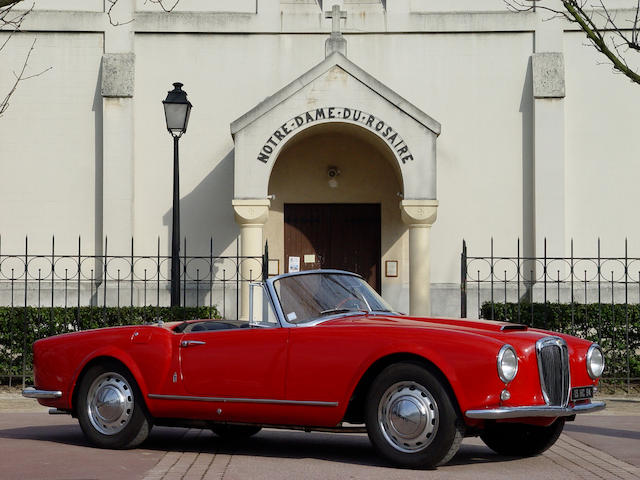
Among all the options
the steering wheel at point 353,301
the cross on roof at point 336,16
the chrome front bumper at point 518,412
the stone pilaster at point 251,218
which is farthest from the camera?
the cross on roof at point 336,16

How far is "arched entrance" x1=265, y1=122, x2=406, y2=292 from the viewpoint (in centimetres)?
2016

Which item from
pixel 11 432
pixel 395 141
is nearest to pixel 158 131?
pixel 395 141

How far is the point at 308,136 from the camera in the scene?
64.3ft

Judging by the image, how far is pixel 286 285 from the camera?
8.13 m

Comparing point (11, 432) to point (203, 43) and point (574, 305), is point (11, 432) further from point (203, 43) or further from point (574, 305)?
point (203, 43)

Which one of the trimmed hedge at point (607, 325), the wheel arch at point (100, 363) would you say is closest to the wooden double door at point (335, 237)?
the trimmed hedge at point (607, 325)

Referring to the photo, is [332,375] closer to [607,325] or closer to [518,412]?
[518,412]

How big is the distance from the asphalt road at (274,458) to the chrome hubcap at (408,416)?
20cm

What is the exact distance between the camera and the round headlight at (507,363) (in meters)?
6.96

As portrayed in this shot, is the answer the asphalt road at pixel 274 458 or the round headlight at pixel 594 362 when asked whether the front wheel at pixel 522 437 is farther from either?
the round headlight at pixel 594 362

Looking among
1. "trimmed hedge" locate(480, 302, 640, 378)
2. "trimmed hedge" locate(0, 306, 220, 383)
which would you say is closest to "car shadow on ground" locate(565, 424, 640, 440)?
"trimmed hedge" locate(480, 302, 640, 378)

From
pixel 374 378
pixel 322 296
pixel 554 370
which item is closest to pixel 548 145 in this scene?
pixel 322 296

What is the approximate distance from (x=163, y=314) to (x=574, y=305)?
19.0ft

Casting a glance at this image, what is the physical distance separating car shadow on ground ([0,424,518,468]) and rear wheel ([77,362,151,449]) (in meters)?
0.23
